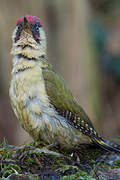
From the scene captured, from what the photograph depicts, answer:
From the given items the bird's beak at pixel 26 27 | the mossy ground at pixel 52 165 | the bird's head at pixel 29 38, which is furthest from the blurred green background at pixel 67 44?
the mossy ground at pixel 52 165

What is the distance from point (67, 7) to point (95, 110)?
290 cm

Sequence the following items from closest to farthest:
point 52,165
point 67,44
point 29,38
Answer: point 52,165, point 29,38, point 67,44

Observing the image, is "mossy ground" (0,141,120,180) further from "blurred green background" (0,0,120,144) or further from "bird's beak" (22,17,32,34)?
"blurred green background" (0,0,120,144)

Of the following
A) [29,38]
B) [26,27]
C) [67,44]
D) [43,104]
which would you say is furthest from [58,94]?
[67,44]

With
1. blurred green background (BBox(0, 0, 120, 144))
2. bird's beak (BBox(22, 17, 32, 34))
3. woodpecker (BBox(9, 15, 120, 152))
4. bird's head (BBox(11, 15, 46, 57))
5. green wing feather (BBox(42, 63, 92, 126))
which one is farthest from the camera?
blurred green background (BBox(0, 0, 120, 144))

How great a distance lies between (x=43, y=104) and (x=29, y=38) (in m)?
0.92

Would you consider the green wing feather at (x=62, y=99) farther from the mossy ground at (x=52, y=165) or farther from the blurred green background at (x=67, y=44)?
the blurred green background at (x=67, y=44)

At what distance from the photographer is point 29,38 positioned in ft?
15.6

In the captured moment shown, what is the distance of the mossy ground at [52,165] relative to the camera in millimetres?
3713

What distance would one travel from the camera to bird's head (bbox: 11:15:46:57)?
15.5ft

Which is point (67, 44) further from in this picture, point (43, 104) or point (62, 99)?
point (43, 104)

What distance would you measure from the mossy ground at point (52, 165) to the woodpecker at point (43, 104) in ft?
0.59

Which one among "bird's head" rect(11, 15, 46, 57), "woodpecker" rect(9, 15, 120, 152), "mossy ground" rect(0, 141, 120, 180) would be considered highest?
"bird's head" rect(11, 15, 46, 57)

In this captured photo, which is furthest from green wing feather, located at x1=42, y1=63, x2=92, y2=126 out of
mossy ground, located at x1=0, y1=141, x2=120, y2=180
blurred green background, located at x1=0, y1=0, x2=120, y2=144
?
blurred green background, located at x1=0, y1=0, x2=120, y2=144
